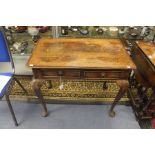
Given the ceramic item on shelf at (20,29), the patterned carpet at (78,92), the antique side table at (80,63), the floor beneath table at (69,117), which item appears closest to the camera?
the antique side table at (80,63)

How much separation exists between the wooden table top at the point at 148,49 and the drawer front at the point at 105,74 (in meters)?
0.28

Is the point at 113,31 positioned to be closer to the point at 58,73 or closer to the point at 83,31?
the point at 83,31

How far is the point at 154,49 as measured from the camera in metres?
1.54

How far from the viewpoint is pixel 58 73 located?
4.42 ft

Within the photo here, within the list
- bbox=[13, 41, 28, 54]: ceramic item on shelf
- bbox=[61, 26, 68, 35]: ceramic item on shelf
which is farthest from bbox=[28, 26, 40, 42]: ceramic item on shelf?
bbox=[61, 26, 68, 35]: ceramic item on shelf

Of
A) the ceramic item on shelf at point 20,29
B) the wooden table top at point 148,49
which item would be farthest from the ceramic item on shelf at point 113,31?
the ceramic item on shelf at point 20,29

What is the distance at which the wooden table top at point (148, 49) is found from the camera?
142 centimetres

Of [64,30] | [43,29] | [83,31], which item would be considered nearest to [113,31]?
[83,31]

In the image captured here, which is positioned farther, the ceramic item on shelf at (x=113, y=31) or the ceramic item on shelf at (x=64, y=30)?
the ceramic item on shelf at (x=113, y=31)

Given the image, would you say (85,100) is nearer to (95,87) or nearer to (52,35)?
(95,87)

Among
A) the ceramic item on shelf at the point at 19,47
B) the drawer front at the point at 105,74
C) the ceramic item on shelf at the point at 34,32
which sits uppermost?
the ceramic item on shelf at the point at 34,32

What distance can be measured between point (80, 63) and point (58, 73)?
0.21 meters

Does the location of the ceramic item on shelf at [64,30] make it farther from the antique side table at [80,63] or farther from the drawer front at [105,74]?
the drawer front at [105,74]
